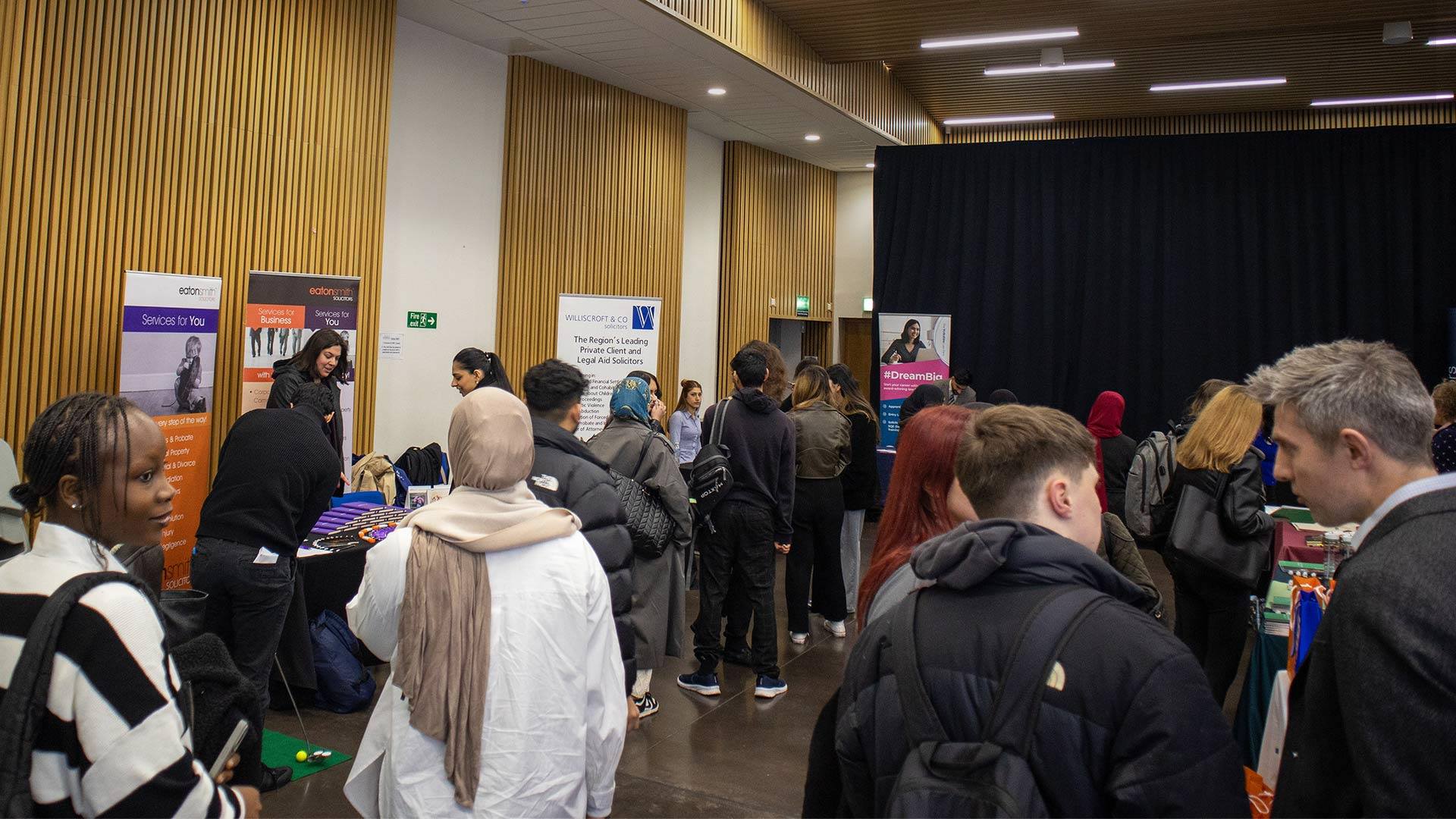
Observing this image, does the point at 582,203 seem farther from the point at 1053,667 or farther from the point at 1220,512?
the point at 1053,667

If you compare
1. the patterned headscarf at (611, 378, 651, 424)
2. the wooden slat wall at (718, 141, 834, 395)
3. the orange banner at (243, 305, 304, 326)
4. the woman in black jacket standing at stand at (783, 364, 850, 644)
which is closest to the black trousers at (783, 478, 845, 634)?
the woman in black jacket standing at stand at (783, 364, 850, 644)

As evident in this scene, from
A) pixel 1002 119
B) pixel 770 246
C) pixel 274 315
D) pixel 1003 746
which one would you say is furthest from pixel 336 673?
pixel 1002 119

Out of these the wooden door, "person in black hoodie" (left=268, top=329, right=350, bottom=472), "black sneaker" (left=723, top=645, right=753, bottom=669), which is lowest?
"black sneaker" (left=723, top=645, right=753, bottom=669)

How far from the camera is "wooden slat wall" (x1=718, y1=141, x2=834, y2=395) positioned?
11602mm

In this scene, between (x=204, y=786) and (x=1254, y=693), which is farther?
(x=1254, y=693)

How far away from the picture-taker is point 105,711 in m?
1.28

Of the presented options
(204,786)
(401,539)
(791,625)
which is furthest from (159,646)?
(791,625)

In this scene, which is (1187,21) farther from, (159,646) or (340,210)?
(159,646)

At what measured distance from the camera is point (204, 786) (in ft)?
4.52

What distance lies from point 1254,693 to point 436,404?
19.5 ft

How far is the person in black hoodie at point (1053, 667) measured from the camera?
1.15 metres

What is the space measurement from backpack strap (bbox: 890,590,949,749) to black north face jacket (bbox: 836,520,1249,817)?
13 mm

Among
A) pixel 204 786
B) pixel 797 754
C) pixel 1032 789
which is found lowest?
pixel 797 754

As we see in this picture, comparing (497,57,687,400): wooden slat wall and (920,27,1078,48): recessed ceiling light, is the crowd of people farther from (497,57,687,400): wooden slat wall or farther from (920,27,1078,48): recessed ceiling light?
(920,27,1078,48): recessed ceiling light
